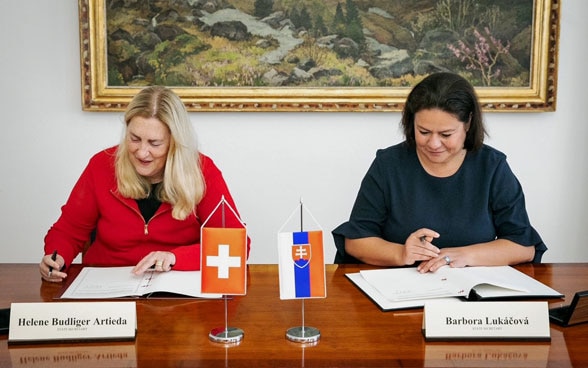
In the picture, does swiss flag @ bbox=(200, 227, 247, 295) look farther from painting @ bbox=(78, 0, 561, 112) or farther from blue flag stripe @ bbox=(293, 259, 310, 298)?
painting @ bbox=(78, 0, 561, 112)

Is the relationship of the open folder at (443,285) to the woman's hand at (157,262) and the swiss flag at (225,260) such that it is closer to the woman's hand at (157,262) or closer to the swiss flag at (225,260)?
the swiss flag at (225,260)

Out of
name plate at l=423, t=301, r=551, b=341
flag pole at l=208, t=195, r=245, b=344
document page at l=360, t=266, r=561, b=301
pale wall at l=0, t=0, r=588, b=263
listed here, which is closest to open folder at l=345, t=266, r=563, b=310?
document page at l=360, t=266, r=561, b=301

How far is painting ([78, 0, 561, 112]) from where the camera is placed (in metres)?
3.42

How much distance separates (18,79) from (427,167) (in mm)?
2357

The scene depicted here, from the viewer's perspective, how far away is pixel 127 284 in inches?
76.0

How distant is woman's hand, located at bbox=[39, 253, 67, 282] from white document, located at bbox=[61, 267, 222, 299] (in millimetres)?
54

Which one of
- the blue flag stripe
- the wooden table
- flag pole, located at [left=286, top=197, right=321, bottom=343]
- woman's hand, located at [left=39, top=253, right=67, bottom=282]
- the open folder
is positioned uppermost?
the blue flag stripe

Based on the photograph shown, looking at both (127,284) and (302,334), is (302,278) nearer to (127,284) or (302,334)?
(302,334)

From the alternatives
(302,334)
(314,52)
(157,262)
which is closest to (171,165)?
(157,262)

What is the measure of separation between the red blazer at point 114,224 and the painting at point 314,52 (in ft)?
3.69

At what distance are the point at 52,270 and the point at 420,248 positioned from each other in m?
1.18

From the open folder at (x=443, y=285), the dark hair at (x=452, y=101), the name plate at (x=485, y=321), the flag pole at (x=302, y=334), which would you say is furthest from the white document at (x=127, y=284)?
the dark hair at (x=452, y=101)

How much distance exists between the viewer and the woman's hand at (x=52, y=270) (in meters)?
2.00

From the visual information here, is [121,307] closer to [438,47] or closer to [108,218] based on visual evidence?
[108,218]
